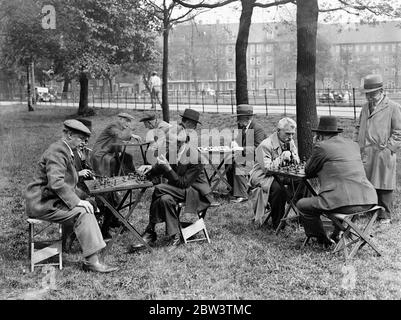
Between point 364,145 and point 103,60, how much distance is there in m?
15.0

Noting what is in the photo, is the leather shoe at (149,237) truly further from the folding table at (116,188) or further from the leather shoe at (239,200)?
the leather shoe at (239,200)

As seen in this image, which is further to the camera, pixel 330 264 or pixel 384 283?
pixel 330 264

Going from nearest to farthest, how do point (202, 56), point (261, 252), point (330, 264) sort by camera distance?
1. point (330, 264)
2. point (261, 252)
3. point (202, 56)

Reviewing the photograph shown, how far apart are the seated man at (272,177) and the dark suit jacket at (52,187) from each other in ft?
8.54

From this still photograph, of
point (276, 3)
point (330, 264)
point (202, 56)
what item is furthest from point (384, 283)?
point (202, 56)

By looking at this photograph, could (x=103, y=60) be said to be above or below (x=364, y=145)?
above

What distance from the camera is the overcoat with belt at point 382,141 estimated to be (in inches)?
266

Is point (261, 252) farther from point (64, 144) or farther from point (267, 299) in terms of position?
point (64, 144)

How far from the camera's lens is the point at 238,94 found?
11.7 metres

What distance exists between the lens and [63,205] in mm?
5133

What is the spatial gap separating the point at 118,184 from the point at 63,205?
665mm

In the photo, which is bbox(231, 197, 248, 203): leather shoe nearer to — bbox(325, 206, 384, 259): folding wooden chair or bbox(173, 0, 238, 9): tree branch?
bbox(325, 206, 384, 259): folding wooden chair

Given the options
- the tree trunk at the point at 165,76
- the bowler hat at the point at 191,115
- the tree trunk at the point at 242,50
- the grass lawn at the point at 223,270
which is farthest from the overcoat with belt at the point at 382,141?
the tree trunk at the point at 165,76

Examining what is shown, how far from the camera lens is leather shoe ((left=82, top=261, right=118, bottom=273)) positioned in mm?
5061
